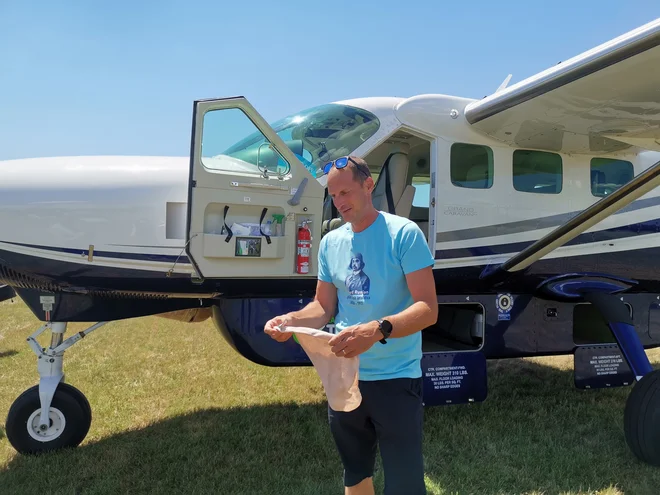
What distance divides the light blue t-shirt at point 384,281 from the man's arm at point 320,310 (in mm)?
129

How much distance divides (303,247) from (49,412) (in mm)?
2091

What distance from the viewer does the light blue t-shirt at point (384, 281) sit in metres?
1.86

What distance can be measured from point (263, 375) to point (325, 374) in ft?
13.4

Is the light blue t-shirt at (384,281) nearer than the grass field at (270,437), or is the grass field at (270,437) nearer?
the light blue t-shirt at (384,281)

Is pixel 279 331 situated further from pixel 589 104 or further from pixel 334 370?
pixel 589 104

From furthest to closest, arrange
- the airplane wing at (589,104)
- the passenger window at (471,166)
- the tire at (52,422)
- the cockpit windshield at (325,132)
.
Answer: the passenger window at (471,166) < the cockpit windshield at (325,132) < the tire at (52,422) < the airplane wing at (589,104)

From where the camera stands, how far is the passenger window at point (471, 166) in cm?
420

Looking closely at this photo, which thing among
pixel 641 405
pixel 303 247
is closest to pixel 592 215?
pixel 641 405

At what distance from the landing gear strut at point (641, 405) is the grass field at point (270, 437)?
13 centimetres

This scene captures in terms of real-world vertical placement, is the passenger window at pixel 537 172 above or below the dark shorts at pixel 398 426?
above

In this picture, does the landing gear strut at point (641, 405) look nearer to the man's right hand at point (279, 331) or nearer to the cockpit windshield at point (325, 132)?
the cockpit windshield at point (325, 132)

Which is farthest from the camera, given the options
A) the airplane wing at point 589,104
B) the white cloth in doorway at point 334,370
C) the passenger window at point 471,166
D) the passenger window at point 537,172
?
the passenger window at point 537,172

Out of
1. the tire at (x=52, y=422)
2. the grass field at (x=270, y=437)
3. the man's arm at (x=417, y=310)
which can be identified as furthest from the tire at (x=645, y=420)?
the tire at (x=52, y=422)

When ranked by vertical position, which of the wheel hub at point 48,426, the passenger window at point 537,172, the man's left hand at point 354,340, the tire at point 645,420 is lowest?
the wheel hub at point 48,426
